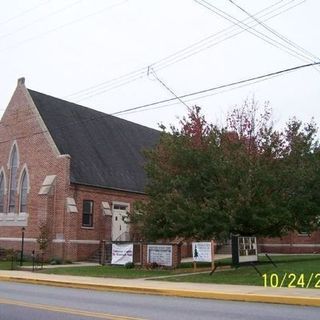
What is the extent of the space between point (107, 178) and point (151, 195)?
10.0m

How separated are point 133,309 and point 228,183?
40.0 ft

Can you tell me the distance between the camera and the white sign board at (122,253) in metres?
28.3

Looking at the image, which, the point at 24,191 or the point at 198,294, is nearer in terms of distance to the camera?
the point at 198,294

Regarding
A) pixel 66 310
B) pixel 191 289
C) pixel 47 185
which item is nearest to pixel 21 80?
pixel 47 185

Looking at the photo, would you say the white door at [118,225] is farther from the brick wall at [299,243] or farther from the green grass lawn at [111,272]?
the brick wall at [299,243]

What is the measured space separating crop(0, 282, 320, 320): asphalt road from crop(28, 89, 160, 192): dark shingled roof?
19.3 metres

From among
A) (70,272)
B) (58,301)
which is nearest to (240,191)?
(70,272)

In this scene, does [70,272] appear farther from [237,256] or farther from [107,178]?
[107,178]

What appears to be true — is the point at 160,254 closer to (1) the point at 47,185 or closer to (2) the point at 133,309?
(1) the point at 47,185

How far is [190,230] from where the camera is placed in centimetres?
2503

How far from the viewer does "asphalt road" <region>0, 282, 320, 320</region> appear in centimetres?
1148

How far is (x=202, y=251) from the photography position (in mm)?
23328

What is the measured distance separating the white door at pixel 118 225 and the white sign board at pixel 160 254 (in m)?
10.5

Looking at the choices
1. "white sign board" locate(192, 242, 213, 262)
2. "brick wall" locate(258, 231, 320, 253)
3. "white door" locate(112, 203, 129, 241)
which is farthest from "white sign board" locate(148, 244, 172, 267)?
"brick wall" locate(258, 231, 320, 253)
